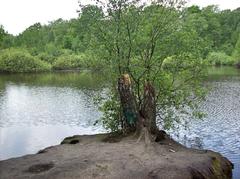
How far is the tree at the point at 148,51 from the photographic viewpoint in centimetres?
2294

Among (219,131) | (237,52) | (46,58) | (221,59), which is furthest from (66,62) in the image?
(219,131)

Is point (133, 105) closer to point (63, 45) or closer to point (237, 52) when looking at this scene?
point (237, 52)

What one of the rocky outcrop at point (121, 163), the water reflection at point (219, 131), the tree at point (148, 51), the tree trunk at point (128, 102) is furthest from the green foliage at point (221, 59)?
the rocky outcrop at point (121, 163)

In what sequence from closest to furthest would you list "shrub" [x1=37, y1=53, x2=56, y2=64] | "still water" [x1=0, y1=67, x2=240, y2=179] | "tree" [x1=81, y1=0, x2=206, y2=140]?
"tree" [x1=81, y1=0, x2=206, y2=140]
"still water" [x1=0, y1=67, x2=240, y2=179]
"shrub" [x1=37, y1=53, x2=56, y2=64]

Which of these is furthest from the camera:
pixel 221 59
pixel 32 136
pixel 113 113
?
pixel 221 59

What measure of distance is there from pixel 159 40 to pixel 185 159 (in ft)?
28.5

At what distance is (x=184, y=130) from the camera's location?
2830cm

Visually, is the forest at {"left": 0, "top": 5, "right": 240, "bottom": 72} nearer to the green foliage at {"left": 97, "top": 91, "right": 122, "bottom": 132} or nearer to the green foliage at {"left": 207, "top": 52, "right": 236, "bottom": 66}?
the green foliage at {"left": 207, "top": 52, "right": 236, "bottom": 66}

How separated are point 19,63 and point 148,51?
91.2m

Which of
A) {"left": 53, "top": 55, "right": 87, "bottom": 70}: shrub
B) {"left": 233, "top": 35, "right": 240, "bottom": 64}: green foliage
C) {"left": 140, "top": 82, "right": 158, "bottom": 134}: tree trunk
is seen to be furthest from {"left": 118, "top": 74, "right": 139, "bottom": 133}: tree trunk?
{"left": 53, "top": 55, "right": 87, "bottom": 70}: shrub

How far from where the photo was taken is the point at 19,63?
110188mm

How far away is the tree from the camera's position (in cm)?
2294

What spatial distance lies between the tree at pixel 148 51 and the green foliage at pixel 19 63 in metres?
89.1

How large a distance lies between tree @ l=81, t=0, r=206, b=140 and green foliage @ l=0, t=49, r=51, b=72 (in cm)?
8915
